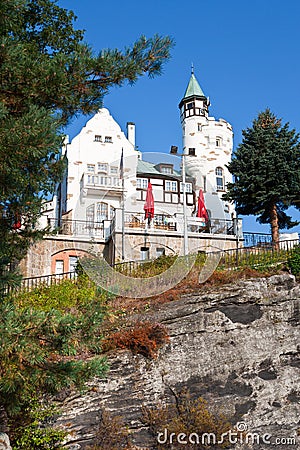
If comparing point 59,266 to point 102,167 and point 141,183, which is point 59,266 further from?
point 141,183

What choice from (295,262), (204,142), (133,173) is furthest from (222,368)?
(204,142)

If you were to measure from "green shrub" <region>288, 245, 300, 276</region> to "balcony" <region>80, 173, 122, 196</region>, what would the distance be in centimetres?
1056

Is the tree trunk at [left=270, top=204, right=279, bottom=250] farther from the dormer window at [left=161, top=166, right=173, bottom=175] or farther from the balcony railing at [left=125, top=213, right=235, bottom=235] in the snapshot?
the dormer window at [left=161, top=166, right=173, bottom=175]

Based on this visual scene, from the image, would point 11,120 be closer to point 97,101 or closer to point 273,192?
point 97,101

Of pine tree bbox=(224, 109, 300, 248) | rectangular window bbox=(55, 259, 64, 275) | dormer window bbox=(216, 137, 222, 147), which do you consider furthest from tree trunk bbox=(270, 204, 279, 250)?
dormer window bbox=(216, 137, 222, 147)

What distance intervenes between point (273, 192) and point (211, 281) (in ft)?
22.0

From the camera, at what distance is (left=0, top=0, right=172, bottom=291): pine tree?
7.59 m

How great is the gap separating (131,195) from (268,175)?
23.3 feet

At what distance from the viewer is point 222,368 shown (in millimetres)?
14367

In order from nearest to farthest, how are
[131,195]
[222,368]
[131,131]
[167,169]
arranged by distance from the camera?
[222,368] → [131,195] → [167,169] → [131,131]

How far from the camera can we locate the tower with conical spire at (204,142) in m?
31.8

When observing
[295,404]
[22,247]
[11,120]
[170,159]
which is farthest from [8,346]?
[170,159]

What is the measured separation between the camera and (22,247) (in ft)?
29.9

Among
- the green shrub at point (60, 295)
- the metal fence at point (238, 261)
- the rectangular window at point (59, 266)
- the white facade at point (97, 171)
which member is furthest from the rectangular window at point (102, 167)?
the green shrub at point (60, 295)
